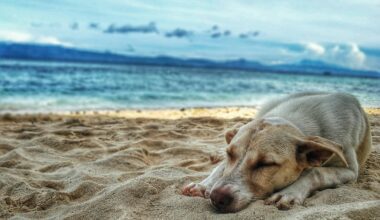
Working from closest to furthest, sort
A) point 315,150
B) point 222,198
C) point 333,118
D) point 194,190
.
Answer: point 222,198
point 315,150
point 194,190
point 333,118

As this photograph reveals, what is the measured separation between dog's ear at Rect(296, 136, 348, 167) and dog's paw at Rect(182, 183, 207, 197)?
3.06 ft

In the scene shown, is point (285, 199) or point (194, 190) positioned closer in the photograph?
point (285, 199)

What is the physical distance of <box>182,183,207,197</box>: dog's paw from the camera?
4.14 meters

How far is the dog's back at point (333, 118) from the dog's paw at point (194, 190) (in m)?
1.08

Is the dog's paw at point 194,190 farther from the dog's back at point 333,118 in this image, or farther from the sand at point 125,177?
the dog's back at point 333,118

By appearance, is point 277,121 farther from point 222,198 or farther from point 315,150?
point 222,198

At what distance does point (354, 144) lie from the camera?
4531 millimetres

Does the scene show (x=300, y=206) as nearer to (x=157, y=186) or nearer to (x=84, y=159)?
(x=157, y=186)

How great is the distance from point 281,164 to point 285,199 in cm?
29

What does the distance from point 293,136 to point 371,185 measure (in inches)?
42.0

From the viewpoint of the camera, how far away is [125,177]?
521 centimetres

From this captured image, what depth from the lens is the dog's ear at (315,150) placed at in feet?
12.1

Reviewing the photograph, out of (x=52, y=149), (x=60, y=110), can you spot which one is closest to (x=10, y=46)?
(x=60, y=110)

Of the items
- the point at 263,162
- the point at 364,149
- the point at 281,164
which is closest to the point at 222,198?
the point at 263,162
